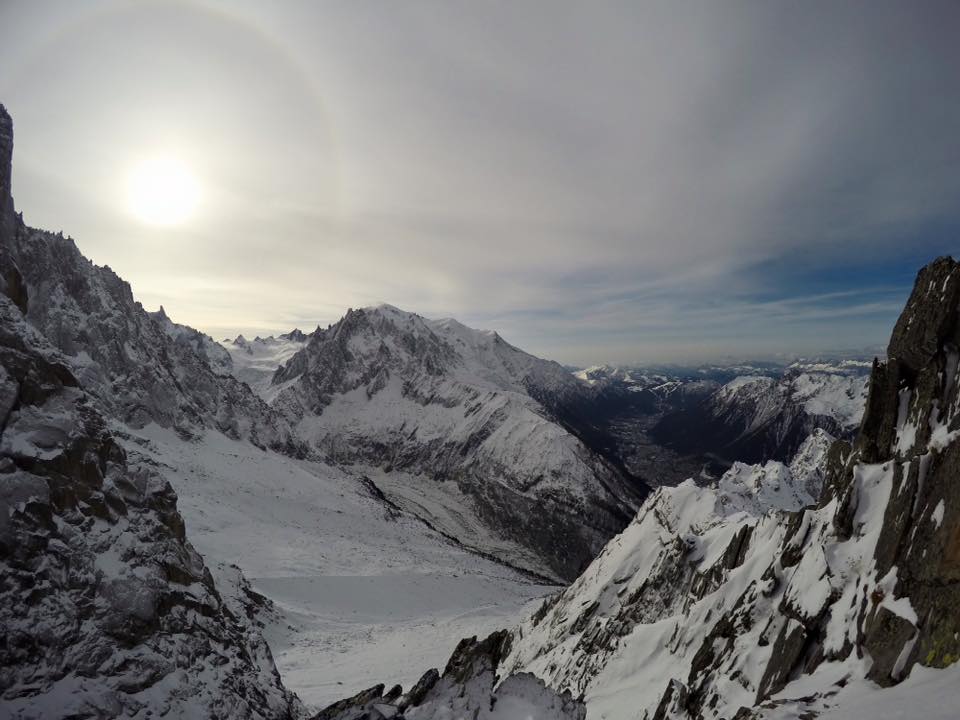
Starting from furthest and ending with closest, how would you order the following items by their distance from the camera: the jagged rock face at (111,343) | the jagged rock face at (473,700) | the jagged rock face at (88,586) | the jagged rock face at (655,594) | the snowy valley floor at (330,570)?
the jagged rock face at (111,343) → the snowy valley floor at (330,570) → the jagged rock face at (655,594) → the jagged rock face at (88,586) → the jagged rock face at (473,700)

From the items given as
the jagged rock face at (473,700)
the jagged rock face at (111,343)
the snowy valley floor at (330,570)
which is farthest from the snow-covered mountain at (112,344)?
the jagged rock face at (473,700)

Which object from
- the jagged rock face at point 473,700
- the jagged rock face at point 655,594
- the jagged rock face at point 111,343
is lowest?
the jagged rock face at point 655,594

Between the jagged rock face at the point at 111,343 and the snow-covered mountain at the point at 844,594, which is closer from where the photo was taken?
the snow-covered mountain at the point at 844,594

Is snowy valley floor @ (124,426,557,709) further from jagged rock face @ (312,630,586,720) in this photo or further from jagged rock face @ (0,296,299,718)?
jagged rock face @ (312,630,586,720)

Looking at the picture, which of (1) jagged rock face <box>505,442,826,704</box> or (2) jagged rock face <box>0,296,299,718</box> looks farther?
(1) jagged rock face <box>505,442,826,704</box>

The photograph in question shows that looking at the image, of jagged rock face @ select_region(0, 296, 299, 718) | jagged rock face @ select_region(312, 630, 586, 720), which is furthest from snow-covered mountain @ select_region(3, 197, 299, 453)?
jagged rock face @ select_region(312, 630, 586, 720)

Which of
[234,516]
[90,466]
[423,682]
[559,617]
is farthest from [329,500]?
[423,682]

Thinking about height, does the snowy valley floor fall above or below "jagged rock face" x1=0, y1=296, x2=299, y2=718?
below

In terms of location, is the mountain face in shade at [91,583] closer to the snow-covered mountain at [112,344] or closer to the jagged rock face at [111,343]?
the jagged rock face at [111,343]
